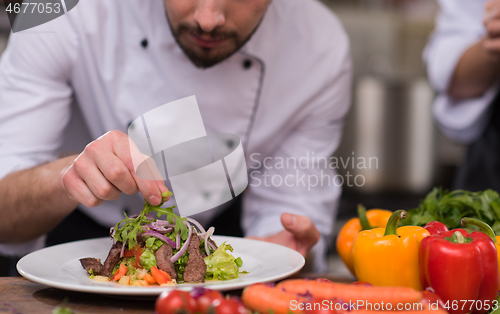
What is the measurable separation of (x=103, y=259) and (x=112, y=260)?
102 millimetres

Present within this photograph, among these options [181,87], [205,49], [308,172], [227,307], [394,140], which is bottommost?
[394,140]

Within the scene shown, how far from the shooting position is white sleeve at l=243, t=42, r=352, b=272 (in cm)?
163

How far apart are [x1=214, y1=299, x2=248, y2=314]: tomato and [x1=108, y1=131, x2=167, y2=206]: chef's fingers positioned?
1.10 ft

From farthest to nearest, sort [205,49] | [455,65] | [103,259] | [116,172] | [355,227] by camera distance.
Answer: [455,65]
[205,49]
[355,227]
[103,259]
[116,172]

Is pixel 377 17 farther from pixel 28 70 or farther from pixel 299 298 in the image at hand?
pixel 299 298

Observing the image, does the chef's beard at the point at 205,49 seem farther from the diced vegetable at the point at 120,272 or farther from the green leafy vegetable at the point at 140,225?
the diced vegetable at the point at 120,272

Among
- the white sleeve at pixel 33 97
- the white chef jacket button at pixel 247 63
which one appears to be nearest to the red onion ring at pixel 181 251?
the white sleeve at pixel 33 97

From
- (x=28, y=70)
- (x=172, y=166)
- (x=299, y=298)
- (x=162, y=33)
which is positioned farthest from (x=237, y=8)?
(x=299, y=298)

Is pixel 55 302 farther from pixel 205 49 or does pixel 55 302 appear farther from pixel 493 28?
pixel 493 28

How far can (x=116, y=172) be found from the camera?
87cm

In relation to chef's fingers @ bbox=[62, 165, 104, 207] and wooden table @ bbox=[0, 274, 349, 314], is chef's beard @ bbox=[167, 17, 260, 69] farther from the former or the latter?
wooden table @ bbox=[0, 274, 349, 314]

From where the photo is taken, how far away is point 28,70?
1.36m

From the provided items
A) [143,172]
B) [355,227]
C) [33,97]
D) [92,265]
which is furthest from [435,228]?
[33,97]

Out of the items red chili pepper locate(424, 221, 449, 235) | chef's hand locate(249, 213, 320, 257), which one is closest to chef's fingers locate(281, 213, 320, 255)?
chef's hand locate(249, 213, 320, 257)
